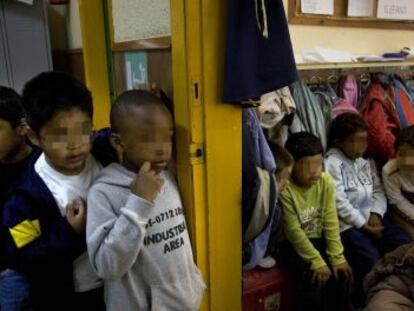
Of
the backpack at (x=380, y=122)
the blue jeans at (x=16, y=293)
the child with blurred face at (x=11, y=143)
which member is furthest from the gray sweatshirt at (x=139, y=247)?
the backpack at (x=380, y=122)

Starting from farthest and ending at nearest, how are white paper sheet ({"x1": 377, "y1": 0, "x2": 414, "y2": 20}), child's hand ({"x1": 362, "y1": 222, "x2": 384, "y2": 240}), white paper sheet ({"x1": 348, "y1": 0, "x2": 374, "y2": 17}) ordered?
1. white paper sheet ({"x1": 377, "y1": 0, "x2": 414, "y2": 20})
2. white paper sheet ({"x1": 348, "y1": 0, "x2": 374, "y2": 17})
3. child's hand ({"x1": 362, "y1": 222, "x2": 384, "y2": 240})

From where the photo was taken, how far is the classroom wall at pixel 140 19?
1.14 metres

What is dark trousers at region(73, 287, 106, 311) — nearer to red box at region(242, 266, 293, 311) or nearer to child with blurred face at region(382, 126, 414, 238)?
red box at region(242, 266, 293, 311)

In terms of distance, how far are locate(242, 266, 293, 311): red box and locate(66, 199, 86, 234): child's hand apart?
2.78 ft

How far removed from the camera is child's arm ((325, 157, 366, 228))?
195cm

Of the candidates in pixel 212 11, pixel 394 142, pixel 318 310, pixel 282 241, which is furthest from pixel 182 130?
pixel 394 142

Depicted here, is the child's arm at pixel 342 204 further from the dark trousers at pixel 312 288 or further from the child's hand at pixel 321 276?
the child's hand at pixel 321 276

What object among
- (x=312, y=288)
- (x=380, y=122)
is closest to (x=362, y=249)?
(x=312, y=288)

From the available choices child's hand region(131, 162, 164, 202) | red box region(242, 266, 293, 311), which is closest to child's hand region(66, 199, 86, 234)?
child's hand region(131, 162, 164, 202)

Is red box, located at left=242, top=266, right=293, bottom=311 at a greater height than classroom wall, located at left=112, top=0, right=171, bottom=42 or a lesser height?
lesser

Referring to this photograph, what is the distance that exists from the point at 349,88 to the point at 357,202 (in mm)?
745

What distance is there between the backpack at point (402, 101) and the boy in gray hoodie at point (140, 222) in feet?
6.08

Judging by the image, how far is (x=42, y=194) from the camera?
0.96 meters

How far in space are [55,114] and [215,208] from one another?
53 centimetres
